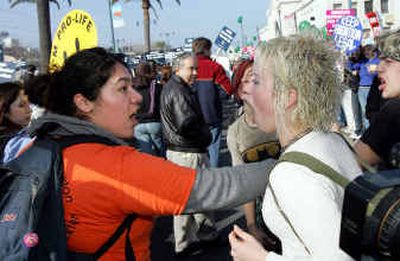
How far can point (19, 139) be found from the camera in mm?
2957

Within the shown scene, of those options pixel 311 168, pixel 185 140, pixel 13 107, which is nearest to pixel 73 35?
pixel 13 107

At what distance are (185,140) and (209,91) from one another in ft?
8.47

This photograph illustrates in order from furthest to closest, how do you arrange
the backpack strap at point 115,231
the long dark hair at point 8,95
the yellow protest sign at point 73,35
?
1. the long dark hair at point 8,95
2. the yellow protest sign at point 73,35
3. the backpack strap at point 115,231

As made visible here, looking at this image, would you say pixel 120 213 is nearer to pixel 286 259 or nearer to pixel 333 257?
pixel 286 259

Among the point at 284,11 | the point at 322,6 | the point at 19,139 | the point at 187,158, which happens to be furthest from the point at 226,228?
the point at 284,11

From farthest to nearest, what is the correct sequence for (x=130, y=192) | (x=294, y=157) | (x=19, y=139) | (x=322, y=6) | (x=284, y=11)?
(x=284, y=11) < (x=322, y=6) < (x=19, y=139) < (x=130, y=192) < (x=294, y=157)

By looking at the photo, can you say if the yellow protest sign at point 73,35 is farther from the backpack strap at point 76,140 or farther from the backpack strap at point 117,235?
the backpack strap at point 117,235

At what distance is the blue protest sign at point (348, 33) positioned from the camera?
44.1ft

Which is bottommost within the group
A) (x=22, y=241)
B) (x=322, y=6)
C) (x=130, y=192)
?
(x=22, y=241)

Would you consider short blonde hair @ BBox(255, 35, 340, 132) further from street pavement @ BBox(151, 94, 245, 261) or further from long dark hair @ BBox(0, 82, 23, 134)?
street pavement @ BBox(151, 94, 245, 261)

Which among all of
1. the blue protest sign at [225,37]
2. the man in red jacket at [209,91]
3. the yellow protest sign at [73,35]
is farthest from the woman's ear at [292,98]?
the blue protest sign at [225,37]

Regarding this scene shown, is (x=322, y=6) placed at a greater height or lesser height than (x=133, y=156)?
greater

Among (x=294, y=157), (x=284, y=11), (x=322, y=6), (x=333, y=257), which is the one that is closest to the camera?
(x=333, y=257)

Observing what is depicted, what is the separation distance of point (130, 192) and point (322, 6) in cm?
8510
